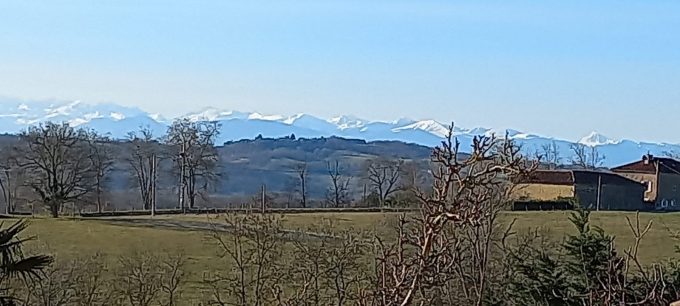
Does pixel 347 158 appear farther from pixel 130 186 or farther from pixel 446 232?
pixel 446 232

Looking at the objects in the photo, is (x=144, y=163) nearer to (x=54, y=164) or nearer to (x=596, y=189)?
(x=54, y=164)

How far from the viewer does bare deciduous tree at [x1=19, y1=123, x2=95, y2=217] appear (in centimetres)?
6081

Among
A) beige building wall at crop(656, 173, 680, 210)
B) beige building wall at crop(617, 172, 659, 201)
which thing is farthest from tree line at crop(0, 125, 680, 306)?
beige building wall at crop(656, 173, 680, 210)

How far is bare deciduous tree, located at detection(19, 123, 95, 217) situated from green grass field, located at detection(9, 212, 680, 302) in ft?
13.6

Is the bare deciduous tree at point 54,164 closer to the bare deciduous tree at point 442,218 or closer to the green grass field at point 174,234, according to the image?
the green grass field at point 174,234

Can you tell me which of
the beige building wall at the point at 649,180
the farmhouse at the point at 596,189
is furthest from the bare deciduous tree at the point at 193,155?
the beige building wall at the point at 649,180

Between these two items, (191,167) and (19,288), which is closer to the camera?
(19,288)

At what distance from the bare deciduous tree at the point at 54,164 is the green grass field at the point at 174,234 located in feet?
13.6

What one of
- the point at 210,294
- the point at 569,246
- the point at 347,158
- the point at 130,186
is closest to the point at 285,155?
the point at 347,158

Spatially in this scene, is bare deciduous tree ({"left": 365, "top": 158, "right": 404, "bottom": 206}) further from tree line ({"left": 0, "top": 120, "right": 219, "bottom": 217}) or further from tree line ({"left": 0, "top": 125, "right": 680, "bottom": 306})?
tree line ({"left": 0, "top": 125, "right": 680, "bottom": 306})

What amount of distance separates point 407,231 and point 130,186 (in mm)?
82560

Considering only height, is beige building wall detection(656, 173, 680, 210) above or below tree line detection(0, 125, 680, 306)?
below

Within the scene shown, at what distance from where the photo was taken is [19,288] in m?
20.8

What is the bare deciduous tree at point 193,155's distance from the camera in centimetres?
7594
